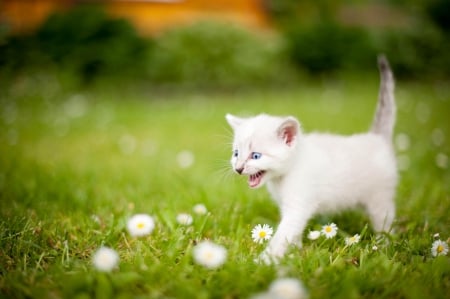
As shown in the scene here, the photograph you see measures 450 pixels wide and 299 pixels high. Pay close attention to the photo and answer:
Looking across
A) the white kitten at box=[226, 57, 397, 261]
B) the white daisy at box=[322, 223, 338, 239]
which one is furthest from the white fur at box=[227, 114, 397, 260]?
→ the white daisy at box=[322, 223, 338, 239]

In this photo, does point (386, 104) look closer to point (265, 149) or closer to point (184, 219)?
point (265, 149)

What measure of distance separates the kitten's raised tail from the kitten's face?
2.57ft

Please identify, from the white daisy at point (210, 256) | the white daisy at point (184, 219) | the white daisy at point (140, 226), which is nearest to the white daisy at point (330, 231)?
the white daisy at point (210, 256)

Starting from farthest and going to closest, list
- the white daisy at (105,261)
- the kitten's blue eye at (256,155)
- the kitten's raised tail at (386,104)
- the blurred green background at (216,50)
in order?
the blurred green background at (216,50)
the kitten's raised tail at (386,104)
the kitten's blue eye at (256,155)
the white daisy at (105,261)

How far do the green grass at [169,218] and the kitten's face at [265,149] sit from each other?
1.05 feet

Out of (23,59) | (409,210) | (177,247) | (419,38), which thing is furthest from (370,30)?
(177,247)

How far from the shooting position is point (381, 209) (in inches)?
81.6

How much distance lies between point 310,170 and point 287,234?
0.32 m

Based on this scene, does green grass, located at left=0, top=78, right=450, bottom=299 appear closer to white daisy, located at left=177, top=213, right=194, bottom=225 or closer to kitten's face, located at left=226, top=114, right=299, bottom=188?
white daisy, located at left=177, top=213, right=194, bottom=225

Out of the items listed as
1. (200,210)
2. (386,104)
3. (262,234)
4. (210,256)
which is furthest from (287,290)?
(386,104)

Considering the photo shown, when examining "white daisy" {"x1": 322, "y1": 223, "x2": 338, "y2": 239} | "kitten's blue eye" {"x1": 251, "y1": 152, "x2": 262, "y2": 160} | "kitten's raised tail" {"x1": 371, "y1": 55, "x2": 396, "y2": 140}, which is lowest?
"white daisy" {"x1": 322, "y1": 223, "x2": 338, "y2": 239}

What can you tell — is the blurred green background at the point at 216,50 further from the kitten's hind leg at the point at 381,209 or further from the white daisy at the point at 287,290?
the white daisy at the point at 287,290

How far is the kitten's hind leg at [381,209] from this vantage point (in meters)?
2.05

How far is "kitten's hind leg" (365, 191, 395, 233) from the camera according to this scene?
80.9 inches
